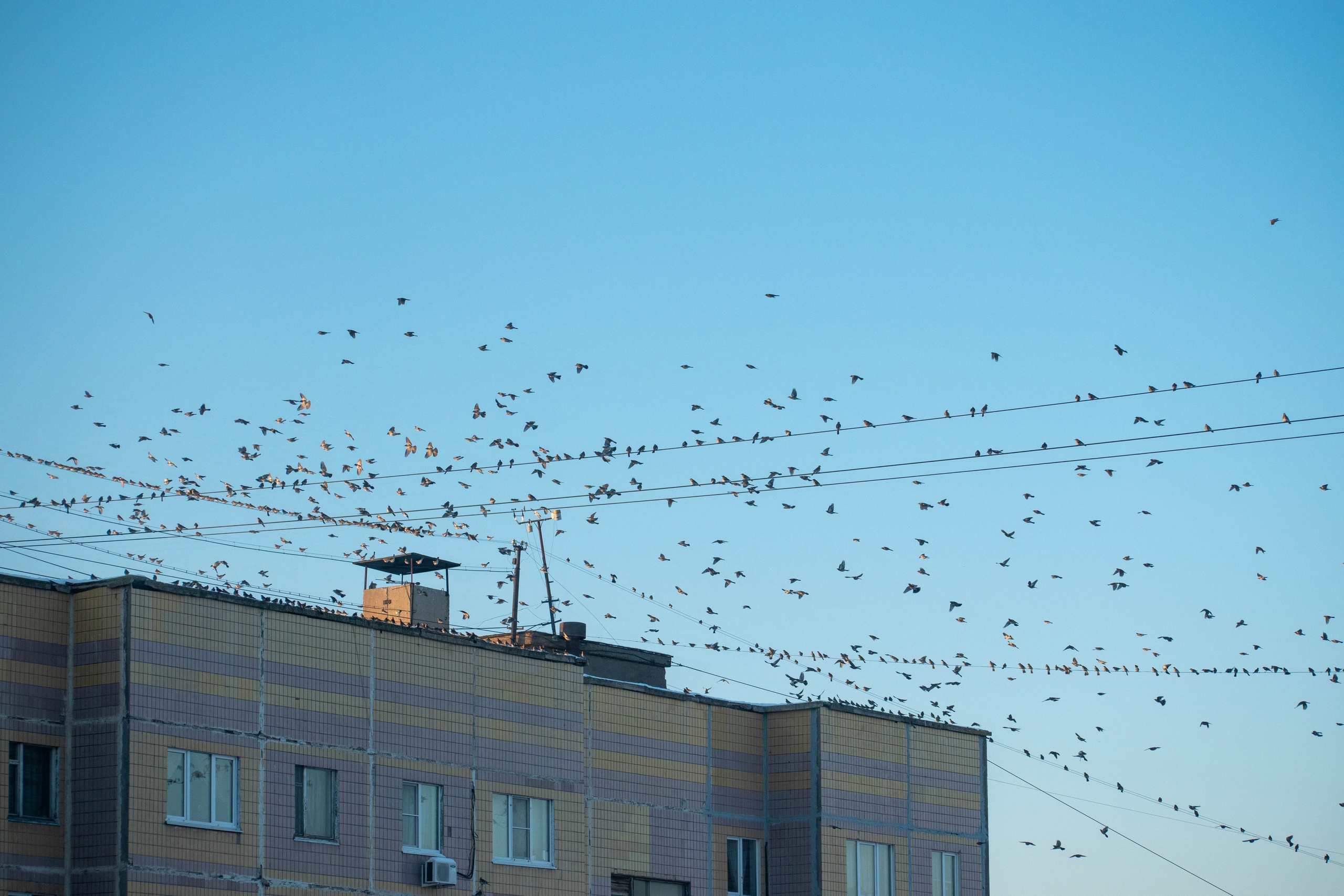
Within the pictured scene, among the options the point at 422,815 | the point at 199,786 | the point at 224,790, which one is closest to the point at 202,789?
the point at 199,786

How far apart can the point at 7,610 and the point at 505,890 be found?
994cm

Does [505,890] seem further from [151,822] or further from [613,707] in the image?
[151,822]

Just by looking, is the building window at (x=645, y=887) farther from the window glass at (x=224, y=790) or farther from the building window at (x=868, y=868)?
the window glass at (x=224, y=790)

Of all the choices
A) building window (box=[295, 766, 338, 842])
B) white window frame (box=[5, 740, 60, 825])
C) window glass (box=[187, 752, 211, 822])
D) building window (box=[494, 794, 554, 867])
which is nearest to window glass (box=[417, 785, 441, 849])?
building window (box=[494, 794, 554, 867])

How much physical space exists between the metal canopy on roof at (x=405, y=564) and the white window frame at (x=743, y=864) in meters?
10.9

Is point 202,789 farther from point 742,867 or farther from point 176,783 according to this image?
point 742,867

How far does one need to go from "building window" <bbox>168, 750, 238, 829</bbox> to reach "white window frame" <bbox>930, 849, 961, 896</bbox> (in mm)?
16455

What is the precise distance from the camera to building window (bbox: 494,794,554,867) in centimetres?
3144

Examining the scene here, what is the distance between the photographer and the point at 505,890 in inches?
1230

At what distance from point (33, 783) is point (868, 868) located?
17.3 m

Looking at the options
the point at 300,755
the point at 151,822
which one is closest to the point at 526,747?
the point at 300,755

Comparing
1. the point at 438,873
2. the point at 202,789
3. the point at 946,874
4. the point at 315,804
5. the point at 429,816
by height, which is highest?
the point at 202,789

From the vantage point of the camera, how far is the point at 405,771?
98.1 feet

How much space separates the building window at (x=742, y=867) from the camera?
35.9 metres
